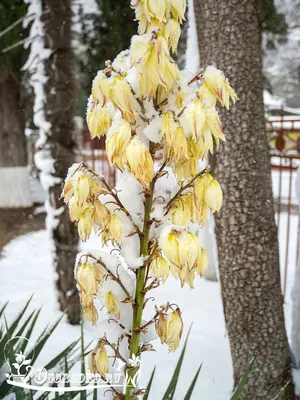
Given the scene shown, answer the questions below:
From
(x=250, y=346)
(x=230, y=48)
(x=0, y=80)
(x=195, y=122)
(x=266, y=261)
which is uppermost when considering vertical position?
(x=0, y=80)

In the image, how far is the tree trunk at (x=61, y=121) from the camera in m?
4.51

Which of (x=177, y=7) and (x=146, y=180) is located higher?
(x=177, y=7)

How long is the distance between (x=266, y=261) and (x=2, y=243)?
231 inches

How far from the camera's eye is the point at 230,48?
274 cm

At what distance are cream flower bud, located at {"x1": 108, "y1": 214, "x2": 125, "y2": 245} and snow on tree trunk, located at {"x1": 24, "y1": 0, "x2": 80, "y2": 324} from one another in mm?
3346

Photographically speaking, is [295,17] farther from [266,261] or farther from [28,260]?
[266,261]

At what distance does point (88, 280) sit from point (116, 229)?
15cm

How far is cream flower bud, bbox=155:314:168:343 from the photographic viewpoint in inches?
49.6

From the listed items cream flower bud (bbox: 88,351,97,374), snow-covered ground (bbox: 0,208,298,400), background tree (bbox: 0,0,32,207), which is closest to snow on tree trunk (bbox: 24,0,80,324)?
snow-covered ground (bbox: 0,208,298,400)

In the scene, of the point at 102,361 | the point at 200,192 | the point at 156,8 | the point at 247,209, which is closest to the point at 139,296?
the point at 102,361

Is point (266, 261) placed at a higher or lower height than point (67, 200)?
lower

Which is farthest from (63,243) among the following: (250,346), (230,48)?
(230,48)

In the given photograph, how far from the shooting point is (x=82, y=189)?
3.95ft

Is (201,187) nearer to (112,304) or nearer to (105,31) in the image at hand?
(112,304)
